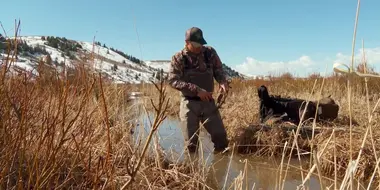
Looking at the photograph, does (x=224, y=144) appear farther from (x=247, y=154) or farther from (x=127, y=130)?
(x=127, y=130)

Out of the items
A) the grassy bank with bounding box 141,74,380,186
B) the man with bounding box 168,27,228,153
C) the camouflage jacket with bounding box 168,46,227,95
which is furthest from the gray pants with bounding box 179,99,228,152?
the grassy bank with bounding box 141,74,380,186

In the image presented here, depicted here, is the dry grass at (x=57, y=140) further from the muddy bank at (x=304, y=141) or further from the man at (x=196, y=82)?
the muddy bank at (x=304, y=141)

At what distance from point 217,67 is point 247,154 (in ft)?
4.02

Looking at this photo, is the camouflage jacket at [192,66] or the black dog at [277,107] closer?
the camouflage jacket at [192,66]

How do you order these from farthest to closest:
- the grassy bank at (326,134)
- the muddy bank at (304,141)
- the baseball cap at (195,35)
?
1. the baseball cap at (195,35)
2. the muddy bank at (304,141)
3. the grassy bank at (326,134)

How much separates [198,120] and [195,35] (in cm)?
105

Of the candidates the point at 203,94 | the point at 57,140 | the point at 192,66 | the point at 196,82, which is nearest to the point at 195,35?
the point at 192,66

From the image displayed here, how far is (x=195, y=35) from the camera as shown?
14.6 ft

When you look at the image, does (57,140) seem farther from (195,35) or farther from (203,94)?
(195,35)

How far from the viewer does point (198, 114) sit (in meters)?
4.63

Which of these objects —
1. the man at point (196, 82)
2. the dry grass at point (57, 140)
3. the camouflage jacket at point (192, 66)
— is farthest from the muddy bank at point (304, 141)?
the dry grass at point (57, 140)

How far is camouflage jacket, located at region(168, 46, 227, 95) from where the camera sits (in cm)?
441

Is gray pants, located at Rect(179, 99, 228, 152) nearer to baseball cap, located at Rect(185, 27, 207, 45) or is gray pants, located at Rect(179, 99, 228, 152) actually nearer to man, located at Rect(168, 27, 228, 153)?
man, located at Rect(168, 27, 228, 153)

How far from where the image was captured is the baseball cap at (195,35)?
Answer: 4.43 metres
